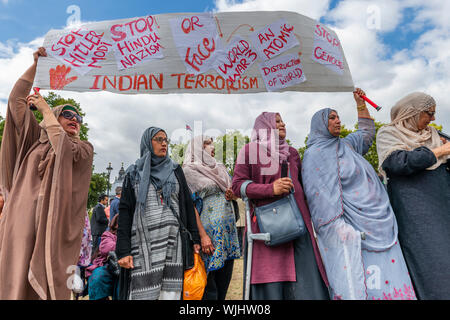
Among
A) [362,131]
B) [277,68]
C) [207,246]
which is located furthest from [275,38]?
[207,246]

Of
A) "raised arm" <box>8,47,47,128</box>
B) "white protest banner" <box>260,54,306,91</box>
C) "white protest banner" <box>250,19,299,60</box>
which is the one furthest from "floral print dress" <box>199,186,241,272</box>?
"raised arm" <box>8,47,47,128</box>

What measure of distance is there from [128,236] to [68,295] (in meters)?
0.56

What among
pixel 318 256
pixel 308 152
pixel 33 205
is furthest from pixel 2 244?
pixel 308 152

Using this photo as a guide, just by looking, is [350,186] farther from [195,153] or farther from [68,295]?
[68,295]

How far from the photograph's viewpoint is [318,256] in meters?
2.15

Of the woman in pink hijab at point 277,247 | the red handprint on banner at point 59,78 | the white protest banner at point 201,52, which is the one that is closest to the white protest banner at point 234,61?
the white protest banner at point 201,52

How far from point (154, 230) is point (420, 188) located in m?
2.17

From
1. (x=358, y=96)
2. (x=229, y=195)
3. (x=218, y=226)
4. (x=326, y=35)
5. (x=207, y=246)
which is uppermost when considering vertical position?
(x=326, y=35)

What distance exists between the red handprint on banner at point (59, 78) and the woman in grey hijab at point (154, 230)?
0.85 metres

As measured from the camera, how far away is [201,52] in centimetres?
269

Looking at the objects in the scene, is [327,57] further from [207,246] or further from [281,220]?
[207,246]

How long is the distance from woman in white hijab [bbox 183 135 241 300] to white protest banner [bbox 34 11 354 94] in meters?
0.97

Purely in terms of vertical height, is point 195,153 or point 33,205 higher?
point 195,153

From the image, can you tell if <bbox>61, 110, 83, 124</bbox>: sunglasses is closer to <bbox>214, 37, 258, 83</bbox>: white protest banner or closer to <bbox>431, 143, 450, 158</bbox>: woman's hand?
<bbox>214, 37, 258, 83</bbox>: white protest banner
